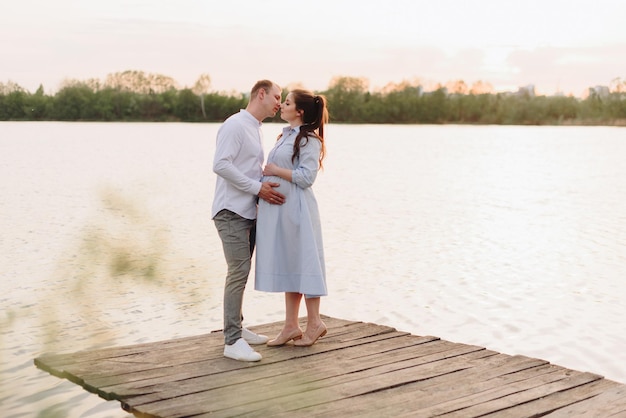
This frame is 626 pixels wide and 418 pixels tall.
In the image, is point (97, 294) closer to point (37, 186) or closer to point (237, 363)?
point (237, 363)

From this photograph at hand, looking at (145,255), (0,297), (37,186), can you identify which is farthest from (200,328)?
(37,186)

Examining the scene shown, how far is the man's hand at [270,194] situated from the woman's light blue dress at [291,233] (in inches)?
2.2

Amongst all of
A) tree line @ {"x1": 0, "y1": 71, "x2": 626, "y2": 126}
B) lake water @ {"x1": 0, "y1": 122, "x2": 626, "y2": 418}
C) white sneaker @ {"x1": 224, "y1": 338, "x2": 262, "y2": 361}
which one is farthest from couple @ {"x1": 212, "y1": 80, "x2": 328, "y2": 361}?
tree line @ {"x1": 0, "y1": 71, "x2": 626, "y2": 126}

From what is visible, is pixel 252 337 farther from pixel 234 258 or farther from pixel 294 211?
pixel 294 211

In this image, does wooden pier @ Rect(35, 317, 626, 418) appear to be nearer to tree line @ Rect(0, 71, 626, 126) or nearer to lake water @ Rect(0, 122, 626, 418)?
lake water @ Rect(0, 122, 626, 418)

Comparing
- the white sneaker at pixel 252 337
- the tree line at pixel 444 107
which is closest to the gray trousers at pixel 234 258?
the white sneaker at pixel 252 337

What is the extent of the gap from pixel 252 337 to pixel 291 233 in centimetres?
86

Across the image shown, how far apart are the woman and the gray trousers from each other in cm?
9

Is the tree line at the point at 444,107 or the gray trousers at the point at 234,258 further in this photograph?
the tree line at the point at 444,107

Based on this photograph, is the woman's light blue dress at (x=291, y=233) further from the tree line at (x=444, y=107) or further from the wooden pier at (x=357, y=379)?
the tree line at (x=444, y=107)

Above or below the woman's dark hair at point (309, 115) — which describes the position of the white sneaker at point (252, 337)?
below

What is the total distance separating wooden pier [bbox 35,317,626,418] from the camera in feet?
13.6

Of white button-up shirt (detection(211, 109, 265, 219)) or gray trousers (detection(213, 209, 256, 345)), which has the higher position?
white button-up shirt (detection(211, 109, 265, 219))

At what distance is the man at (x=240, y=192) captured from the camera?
474cm
